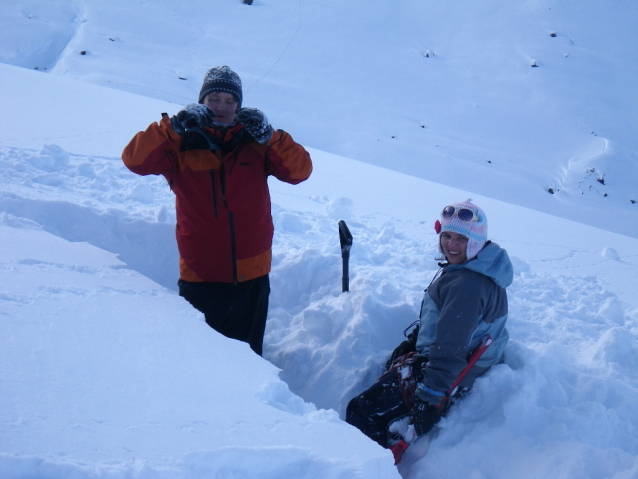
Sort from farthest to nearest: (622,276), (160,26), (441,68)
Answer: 1. (160,26)
2. (441,68)
3. (622,276)

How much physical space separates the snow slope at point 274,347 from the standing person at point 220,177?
0.45 metres

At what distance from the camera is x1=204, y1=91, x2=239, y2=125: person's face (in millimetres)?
2684

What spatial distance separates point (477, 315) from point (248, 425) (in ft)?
4.19

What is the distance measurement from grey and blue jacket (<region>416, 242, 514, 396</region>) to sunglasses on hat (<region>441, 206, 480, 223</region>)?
146mm

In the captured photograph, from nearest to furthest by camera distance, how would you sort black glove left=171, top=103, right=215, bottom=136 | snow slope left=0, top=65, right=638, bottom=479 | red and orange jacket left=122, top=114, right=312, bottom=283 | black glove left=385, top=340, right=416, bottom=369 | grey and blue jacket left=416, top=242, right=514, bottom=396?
snow slope left=0, top=65, right=638, bottom=479 < grey and blue jacket left=416, top=242, right=514, bottom=396 < black glove left=171, top=103, right=215, bottom=136 < red and orange jacket left=122, top=114, right=312, bottom=283 < black glove left=385, top=340, right=416, bottom=369

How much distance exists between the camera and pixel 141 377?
1503 millimetres

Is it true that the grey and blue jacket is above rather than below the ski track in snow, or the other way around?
above

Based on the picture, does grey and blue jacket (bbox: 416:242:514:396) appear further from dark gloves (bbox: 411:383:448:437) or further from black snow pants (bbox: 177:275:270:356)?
black snow pants (bbox: 177:275:270:356)

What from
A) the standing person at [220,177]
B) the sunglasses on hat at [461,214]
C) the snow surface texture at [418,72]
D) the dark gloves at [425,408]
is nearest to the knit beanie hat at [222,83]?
the standing person at [220,177]

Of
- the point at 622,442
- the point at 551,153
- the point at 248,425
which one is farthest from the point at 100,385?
the point at 551,153

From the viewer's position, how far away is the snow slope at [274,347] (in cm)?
129

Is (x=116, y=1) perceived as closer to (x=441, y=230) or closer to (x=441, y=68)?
(x=441, y=68)

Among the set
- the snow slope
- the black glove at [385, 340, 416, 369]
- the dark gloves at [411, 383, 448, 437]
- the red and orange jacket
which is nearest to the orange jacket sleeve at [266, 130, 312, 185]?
the red and orange jacket

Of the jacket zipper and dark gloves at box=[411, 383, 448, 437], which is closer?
dark gloves at box=[411, 383, 448, 437]
